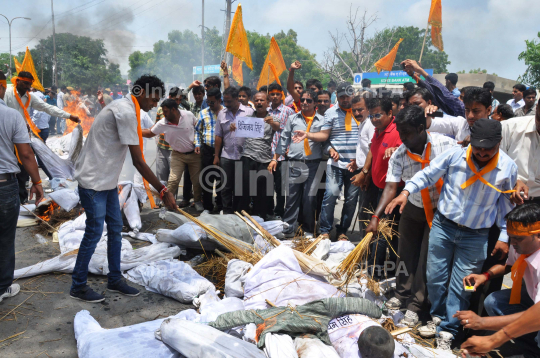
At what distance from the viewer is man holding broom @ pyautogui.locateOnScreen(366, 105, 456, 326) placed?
349cm

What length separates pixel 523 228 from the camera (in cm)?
262

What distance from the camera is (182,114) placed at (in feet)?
21.4

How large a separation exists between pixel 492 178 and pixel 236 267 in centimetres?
239

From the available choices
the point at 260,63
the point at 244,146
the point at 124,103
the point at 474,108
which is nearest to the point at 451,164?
the point at 474,108

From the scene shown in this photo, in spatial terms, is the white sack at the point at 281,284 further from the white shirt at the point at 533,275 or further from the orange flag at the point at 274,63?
the orange flag at the point at 274,63

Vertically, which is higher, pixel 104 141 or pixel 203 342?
pixel 104 141

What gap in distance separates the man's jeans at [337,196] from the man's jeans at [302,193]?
306 millimetres

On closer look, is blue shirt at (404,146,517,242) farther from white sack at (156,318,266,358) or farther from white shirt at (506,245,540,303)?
white sack at (156,318,266,358)

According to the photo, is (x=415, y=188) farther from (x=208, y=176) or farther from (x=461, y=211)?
(x=208, y=176)

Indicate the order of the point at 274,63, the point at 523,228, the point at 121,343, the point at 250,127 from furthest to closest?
the point at 274,63
the point at 250,127
the point at 121,343
the point at 523,228

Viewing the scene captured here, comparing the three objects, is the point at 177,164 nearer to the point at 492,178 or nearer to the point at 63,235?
the point at 63,235

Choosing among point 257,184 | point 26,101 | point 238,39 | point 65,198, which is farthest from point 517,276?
point 26,101

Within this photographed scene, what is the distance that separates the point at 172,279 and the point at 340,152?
2.82 metres

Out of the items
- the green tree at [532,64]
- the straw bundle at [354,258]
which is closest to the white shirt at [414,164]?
the straw bundle at [354,258]
